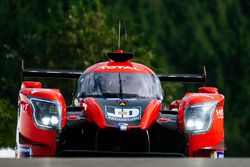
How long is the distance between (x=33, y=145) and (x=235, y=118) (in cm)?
8846

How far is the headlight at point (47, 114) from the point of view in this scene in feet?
38.4

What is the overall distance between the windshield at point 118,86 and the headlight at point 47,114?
989mm

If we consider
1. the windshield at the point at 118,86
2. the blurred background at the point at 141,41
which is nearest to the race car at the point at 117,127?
the windshield at the point at 118,86

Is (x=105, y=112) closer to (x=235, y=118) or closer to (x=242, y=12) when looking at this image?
(x=235, y=118)

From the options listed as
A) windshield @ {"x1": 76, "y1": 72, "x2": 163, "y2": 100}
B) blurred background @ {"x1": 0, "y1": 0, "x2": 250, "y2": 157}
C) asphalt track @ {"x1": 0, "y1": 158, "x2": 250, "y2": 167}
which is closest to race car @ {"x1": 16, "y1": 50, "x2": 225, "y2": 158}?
windshield @ {"x1": 76, "y1": 72, "x2": 163, "y2": 100}

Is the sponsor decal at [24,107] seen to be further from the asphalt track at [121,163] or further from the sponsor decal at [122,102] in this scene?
the asphalt track at [121,163]

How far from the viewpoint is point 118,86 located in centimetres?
1281

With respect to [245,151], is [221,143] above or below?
above

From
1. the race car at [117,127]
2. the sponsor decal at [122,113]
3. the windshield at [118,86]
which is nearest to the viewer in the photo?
the race car at [117,127]

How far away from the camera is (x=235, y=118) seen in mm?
99500

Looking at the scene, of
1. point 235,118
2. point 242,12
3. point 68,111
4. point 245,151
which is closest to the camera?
point 68,111

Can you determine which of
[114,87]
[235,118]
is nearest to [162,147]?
[114,87]

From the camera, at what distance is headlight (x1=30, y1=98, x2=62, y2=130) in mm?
11695

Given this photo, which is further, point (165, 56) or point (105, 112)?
point (165, 56)
